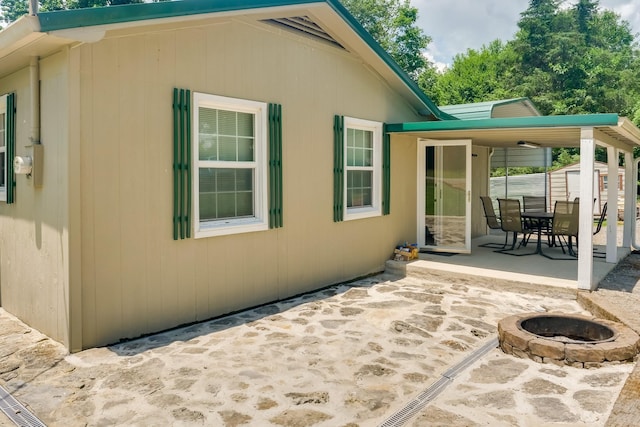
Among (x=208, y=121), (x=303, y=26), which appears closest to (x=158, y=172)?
(x=208, y=121)

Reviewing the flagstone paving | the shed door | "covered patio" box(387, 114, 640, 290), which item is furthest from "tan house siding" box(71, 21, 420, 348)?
the shed door

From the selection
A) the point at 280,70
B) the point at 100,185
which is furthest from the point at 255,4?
the point at 100,185

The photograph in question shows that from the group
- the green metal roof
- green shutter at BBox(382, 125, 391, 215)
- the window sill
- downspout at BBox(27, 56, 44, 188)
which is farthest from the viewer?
the green metal roof

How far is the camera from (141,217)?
15.1 ft

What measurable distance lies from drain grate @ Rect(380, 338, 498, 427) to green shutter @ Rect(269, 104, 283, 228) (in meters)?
2.79

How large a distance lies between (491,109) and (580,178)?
4157mm

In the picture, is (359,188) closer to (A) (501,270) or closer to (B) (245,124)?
(A) (501,270)

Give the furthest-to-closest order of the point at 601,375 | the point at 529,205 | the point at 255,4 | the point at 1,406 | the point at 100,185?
the point at 529,205, the point at 255,4, the point at 100,185, the point at 601,375, the point at 1,406

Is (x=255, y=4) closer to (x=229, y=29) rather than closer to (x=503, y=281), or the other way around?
(x=229, y=29)

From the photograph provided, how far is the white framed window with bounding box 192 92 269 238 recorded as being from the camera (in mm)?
5184

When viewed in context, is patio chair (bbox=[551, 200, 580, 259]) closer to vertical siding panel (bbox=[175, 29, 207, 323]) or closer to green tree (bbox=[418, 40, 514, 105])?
vertical siding panel (bbox=[175, 29, 207, 323])

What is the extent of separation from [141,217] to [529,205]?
29.9ft

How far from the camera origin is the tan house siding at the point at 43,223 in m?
4.20

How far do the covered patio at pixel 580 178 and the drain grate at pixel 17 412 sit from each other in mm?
5550
